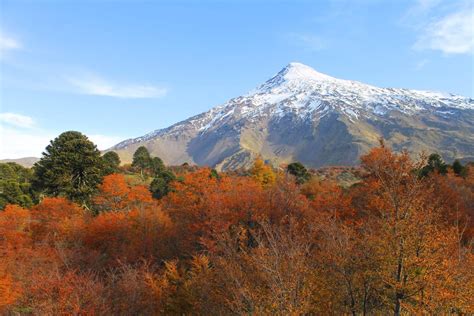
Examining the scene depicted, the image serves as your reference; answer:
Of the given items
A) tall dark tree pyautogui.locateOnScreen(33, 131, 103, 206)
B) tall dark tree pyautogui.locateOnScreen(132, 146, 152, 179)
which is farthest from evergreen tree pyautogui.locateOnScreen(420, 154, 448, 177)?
tall dark tree pyautogui.locateOnScreen(132, 146, 152, 179)

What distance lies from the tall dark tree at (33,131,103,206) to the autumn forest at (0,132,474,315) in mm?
192

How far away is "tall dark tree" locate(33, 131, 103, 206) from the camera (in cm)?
5666

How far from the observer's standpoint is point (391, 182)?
1727 cm

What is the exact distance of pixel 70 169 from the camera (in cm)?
5809

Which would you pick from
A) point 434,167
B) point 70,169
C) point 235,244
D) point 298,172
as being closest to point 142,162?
point 70,169

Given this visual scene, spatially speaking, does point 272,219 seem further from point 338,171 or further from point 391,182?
point 338,171

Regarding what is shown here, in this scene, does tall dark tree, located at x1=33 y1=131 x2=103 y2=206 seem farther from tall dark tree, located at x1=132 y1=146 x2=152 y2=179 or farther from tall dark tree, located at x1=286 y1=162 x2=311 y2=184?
tall dark tree, located at x1=286 y1=162 x2=311 y2=184

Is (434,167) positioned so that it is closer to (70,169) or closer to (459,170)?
(459,170)

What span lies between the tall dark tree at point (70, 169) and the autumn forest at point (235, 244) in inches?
7.6

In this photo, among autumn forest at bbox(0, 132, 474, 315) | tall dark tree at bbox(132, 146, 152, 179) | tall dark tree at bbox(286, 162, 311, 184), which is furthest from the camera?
tall dark tree at bbox(132, 146, 152, 179)

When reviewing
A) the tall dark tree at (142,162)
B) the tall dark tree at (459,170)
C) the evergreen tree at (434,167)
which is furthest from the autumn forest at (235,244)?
the tall dark tree at (142,162)

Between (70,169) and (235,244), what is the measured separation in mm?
36961

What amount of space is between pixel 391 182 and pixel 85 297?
25652 mm

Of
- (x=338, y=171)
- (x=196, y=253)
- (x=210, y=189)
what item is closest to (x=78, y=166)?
(x=210, y=189)
